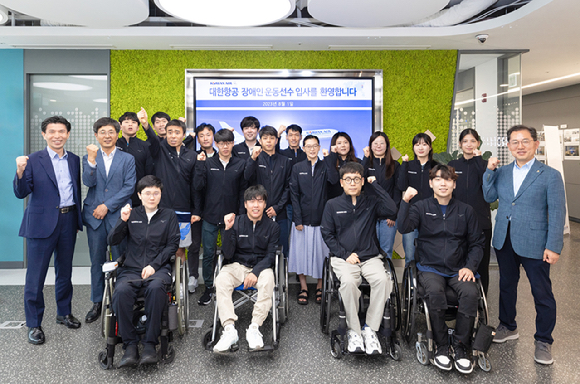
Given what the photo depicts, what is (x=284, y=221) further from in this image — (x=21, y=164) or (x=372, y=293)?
(x=21, y=164)

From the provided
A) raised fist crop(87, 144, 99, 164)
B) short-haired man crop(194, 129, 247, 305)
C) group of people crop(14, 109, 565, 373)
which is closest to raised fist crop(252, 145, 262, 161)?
group of people crop(14, 109, 565, 373)

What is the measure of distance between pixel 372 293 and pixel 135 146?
2616 mm

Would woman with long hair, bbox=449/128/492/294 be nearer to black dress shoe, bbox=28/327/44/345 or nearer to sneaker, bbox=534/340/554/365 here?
sneaker, bbox=534/340/554/365

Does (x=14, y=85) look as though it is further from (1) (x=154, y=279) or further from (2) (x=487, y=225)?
(2) (x=487, y=225)

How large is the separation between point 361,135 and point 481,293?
275 centimetres

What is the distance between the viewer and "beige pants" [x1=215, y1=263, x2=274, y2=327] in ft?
8.45

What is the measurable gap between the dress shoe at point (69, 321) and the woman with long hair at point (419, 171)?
300cm

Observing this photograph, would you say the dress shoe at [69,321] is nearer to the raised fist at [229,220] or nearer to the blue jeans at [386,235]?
the raised fist at [229,220]

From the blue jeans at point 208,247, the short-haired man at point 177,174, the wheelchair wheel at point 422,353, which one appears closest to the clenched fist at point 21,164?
the short-haired man at point 177,174

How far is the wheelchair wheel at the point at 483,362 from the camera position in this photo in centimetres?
234

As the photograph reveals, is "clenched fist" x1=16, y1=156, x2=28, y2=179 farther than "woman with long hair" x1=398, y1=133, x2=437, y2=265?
No

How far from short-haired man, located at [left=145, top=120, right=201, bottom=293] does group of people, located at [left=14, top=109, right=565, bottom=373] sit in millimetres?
11

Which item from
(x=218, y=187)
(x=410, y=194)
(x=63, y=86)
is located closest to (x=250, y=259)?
(x=218, y=187)

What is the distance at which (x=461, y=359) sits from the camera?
2.31 meters
